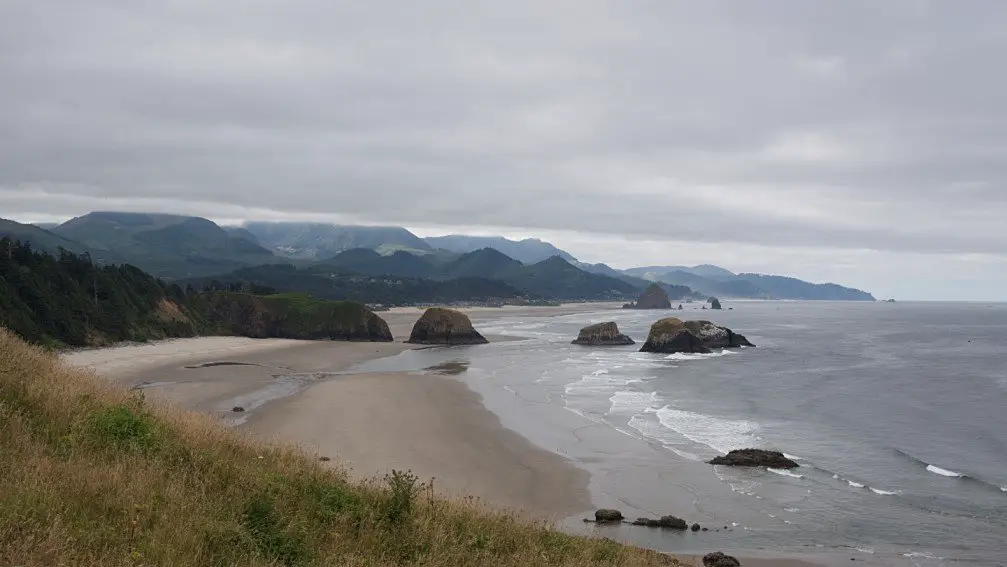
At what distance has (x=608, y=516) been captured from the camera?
57.4ft

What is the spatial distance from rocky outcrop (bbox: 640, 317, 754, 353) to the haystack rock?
21.5 m

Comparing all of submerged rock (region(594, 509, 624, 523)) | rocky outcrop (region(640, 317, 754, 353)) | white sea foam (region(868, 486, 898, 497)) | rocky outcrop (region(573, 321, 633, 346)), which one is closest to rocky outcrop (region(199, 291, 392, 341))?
rocky outcrop (region(573, 321, 633, 346))

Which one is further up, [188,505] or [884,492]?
[188,505]

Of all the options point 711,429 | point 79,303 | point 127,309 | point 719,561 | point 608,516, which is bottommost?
point 711,429

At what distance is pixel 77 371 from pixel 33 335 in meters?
37.4

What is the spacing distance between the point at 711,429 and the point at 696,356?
37877 millimetres

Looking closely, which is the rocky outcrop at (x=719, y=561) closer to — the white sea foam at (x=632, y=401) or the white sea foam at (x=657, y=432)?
the white sea foam at (x=657, y=432)

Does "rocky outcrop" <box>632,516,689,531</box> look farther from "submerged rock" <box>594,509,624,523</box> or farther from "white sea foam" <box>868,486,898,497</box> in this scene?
"white sea foam" <box>868,486,898,497</box>

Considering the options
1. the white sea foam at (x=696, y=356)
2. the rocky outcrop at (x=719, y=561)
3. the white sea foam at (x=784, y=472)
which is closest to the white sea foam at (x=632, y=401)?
the white sea foam at (x=784, y=472)

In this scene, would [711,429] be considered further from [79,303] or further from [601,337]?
[601,337]

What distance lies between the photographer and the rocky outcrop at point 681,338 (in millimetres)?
72000

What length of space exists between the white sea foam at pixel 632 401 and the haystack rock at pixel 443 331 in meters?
42.2

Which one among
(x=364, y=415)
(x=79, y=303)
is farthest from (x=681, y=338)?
(x=79, y=303)

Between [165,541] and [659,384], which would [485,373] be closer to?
[659,384]
